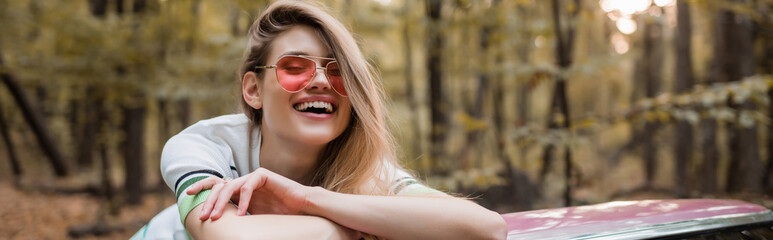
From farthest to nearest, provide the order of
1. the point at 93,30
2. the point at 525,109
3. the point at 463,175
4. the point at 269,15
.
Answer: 1. the point at 525,109
2. the point at 93,30
3. the point at 463,175
4. the point at 269,15

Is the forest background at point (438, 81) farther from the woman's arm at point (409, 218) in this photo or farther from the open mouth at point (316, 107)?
the woman's arm at point (409, 218)

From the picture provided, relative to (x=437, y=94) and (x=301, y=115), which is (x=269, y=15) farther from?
(x=437, y=94)

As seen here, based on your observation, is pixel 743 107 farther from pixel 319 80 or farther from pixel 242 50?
pixel 242 50

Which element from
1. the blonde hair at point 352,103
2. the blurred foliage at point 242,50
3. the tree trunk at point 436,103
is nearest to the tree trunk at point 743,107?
the blurred foliage at point 242,50

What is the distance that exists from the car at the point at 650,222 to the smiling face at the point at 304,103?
72cm

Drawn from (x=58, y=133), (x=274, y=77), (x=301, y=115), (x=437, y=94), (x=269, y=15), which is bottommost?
(x=58, y=133)

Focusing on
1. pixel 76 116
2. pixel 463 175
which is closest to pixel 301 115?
pixel 463 175

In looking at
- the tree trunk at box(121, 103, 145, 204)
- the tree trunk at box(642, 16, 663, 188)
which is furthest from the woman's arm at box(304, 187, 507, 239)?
the tree trunk at box(642, 16, 663, 188)

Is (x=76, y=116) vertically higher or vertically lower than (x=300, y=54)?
lower

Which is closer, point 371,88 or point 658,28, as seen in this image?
point 371,88

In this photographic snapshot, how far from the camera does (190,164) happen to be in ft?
4.93

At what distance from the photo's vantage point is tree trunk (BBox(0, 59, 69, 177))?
27.4ft

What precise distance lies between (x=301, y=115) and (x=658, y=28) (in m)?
16.2

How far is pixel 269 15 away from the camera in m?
1.89
